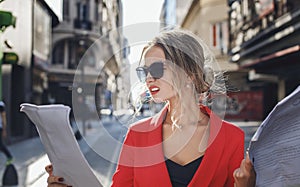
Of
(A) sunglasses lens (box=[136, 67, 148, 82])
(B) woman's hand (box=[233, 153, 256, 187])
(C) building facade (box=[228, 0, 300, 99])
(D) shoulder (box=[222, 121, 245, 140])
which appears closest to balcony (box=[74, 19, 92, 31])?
(C) building facade (box=[228, 0, 300, 99])

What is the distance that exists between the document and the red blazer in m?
0.32

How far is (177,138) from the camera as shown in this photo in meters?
1.39

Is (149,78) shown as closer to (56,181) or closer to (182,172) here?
(182,172)

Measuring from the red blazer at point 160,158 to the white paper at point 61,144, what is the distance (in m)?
0.12

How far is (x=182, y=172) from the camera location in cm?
135

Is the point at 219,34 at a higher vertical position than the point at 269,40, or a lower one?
higher

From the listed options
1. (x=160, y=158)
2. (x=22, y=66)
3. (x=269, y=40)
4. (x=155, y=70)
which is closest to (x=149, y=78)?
(x=155, y=70)

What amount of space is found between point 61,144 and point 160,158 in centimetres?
30

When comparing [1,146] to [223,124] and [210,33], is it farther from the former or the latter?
[210,33]

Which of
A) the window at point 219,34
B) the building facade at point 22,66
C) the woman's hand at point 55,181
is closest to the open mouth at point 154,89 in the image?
the woman's hand at point 55,181

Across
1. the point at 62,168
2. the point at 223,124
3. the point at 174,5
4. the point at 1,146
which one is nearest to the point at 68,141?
the point at 62,168

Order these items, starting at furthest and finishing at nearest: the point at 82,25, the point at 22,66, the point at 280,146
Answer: the point at 82,25 < the point at 22,66 < the point at 280,146

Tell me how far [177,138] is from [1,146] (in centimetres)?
582

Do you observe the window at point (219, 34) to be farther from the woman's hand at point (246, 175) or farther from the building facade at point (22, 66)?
the woman's hand at point (246, 175)
